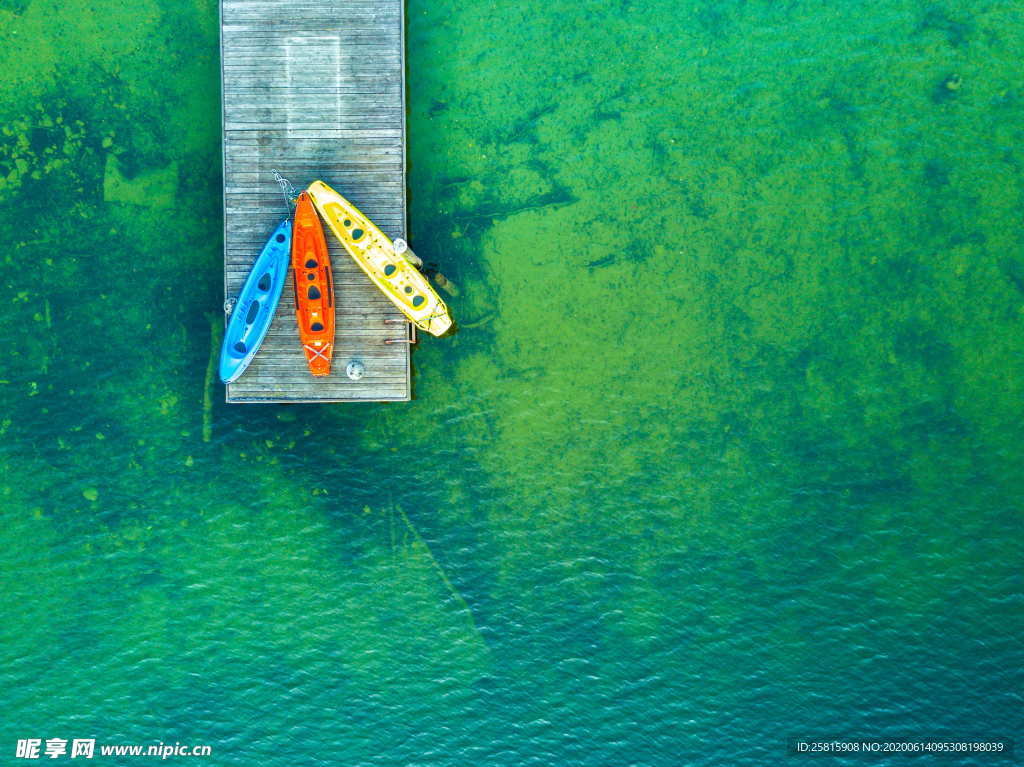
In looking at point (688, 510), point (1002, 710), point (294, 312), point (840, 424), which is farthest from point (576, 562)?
point (1002, 710)

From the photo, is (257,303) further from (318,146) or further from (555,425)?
(555,425)

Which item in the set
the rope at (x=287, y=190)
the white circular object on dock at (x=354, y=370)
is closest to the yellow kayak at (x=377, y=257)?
the rope at (x=287, y=190)

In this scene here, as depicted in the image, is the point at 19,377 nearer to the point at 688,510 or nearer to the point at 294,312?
the point at 294,312

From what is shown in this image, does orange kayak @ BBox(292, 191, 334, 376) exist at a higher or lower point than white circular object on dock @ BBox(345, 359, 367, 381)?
higher

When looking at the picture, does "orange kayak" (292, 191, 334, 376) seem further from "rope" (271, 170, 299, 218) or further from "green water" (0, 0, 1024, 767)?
"green water" (0, 0, 1024, 767)

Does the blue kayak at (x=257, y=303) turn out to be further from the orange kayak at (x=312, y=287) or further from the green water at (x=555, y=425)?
the green water at (x=555, y=425)

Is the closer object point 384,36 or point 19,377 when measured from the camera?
point 384,36

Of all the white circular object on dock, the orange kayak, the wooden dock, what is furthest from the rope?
the white circular object on dock

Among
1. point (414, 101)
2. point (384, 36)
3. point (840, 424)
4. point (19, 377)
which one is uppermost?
point (384, 36)
